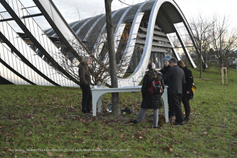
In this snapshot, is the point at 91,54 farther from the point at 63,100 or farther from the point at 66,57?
the point at 63,100

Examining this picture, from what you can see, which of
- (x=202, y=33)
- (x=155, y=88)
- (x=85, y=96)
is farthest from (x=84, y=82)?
(x=202, y=33)

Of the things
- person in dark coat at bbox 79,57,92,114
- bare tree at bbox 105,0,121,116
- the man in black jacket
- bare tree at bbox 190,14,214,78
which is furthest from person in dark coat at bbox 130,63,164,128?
bare tree at bbox 190,14,214,78

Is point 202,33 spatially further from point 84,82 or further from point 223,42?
point 84,82

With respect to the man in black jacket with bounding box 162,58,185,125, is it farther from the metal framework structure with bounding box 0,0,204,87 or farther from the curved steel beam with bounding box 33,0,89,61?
the curved steel beam with bounding box 33,0,89,61

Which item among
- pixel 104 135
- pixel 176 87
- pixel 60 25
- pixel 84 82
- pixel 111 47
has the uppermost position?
pixel 60 25

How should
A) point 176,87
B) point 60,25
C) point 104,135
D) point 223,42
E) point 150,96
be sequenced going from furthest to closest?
1. point 223,42
2. point 60,25
3. point 176,87
4. point 150,96
5. point 104,135

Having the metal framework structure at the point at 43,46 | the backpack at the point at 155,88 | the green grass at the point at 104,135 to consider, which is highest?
the metal framework structure at the point at 43,46

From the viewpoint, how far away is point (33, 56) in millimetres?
12500

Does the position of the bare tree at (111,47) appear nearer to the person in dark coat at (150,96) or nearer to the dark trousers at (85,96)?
the dark trousers at (85,96)

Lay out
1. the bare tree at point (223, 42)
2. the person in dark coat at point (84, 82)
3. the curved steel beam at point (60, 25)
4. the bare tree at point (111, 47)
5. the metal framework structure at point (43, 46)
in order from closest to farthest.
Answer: the bare tree at point (111, 47) < the person in dark coat at point (84, 82) < the curved steel beam at point (60, 25) < the metal framework structure at point (43, 46) < the bare tree at point (223, 42)

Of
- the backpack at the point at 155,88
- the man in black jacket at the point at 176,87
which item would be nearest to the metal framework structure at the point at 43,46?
the man in black jacket at the point at 176,87

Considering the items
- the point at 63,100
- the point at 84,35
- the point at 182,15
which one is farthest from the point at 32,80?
the point at 182,15

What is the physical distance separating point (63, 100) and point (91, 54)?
3.48 metres

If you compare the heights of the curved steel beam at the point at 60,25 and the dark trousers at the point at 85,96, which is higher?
the curved steel beam at the point at 60,25
